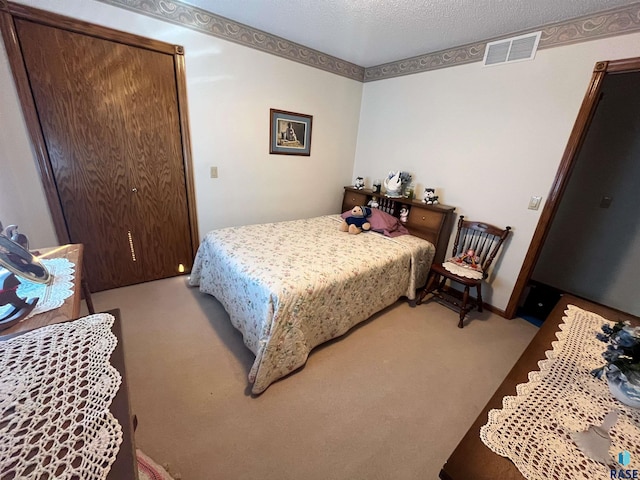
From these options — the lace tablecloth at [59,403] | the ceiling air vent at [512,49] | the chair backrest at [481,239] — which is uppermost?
the ceiling air vent at [512,49]

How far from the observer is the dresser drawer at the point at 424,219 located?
268 centimetres

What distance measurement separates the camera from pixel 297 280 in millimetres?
1672

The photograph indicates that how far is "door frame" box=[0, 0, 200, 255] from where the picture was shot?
1690 mm

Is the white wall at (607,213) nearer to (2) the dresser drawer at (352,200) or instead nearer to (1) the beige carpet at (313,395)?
(1) the beige carpet at (313,395)

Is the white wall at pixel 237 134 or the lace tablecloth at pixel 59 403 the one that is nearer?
the lace tablecloth at pixel 59 403

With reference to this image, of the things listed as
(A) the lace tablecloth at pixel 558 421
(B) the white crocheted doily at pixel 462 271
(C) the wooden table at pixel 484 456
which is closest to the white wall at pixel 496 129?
(B) the white crocheted doily at pixel 462 271

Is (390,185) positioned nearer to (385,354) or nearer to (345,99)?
(345,99)

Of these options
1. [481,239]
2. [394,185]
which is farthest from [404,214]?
[481,239]

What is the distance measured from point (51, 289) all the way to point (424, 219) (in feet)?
9.53

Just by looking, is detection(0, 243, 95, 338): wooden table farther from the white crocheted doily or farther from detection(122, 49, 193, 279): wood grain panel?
the white crocheted doily

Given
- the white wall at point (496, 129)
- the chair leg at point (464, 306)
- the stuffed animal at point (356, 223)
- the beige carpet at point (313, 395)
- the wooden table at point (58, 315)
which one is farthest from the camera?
the stuffed animal at point (356, 223)

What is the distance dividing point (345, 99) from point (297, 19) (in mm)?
1239

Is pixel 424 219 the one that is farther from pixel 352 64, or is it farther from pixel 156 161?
pixel 156 161

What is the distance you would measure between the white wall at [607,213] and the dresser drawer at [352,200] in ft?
7.43
